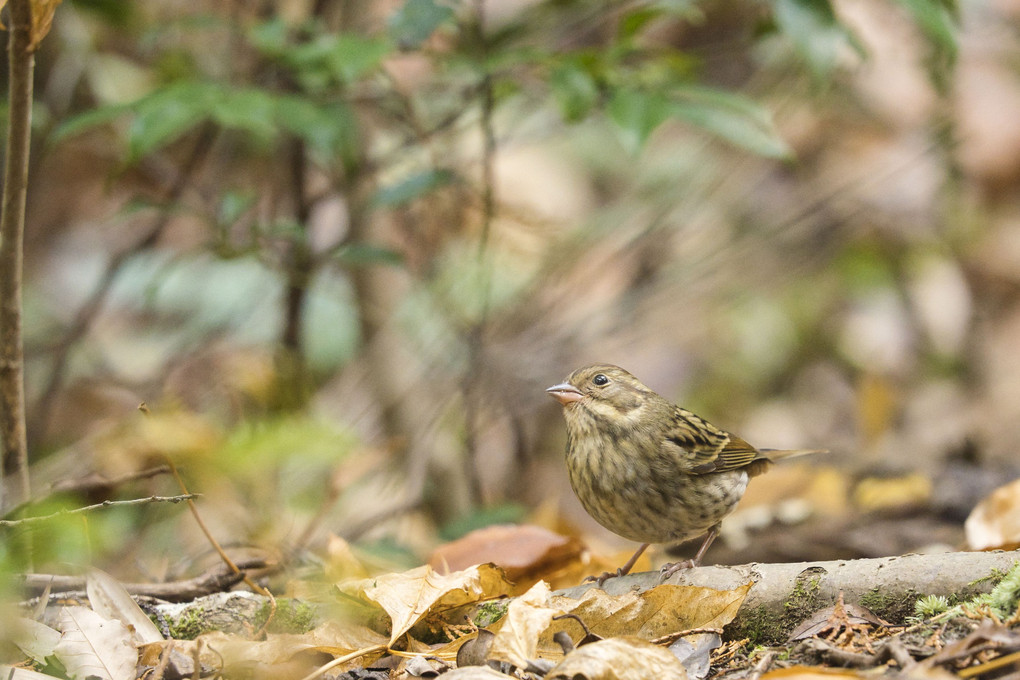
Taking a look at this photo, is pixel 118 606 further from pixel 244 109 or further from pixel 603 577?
pixel 244 109

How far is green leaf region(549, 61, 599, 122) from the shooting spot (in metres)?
3.43

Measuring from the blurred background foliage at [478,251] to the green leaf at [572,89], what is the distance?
1cm

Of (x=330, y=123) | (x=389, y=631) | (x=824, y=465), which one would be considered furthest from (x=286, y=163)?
(x=824, y=465)

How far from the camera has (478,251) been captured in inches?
195

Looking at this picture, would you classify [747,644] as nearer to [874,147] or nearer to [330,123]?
[330,123]

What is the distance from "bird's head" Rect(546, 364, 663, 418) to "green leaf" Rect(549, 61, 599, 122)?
1024mm

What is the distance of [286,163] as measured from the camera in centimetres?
518

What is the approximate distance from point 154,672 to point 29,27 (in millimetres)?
1606

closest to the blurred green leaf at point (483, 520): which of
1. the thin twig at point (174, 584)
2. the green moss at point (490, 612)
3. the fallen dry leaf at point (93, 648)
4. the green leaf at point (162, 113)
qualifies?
the thin twig at point (174, 584)

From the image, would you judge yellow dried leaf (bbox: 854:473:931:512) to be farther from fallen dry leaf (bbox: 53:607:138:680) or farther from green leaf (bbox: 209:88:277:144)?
fallen dry leaf (bbox: 53:607:138:680)

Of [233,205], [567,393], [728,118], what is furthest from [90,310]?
[728,118]

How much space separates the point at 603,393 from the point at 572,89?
1.17m

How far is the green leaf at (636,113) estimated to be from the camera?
3336 mm

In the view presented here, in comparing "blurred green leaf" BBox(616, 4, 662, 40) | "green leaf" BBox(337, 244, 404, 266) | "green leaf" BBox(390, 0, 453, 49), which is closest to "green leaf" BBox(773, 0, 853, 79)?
"blurred green leaf" BBox(616, 4, 662, 40)
